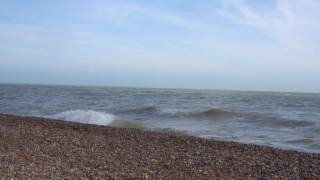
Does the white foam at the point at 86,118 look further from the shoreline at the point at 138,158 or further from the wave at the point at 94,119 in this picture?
the shoreline at the point at 138,158

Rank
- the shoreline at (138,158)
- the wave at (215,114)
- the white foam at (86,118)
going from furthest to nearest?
1. the wave at (215,114)
2. the white foam at (86,118)
3. the shoreline at (138,158)

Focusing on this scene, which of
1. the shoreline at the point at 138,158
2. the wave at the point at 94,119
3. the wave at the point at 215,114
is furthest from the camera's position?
the wave at the point at 215,114

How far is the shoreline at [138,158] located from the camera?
8.28 metres

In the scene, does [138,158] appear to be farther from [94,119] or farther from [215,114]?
[215,114]

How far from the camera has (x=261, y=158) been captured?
Result: 33.8ft

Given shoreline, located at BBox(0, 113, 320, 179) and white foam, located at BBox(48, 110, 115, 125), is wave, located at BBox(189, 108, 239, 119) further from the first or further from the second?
shoreline, located at BBox(0, 113, 320, 179)

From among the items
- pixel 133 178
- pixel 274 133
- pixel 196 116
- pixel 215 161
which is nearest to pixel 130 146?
pixel 215 161

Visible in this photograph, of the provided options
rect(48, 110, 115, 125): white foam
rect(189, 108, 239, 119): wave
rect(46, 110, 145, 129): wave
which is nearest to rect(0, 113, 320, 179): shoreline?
rect(46, 110, 145, 129): wave

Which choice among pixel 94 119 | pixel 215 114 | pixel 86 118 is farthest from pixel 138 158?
pixel 215 114

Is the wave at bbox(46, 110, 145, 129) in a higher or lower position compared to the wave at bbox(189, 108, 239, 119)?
lower

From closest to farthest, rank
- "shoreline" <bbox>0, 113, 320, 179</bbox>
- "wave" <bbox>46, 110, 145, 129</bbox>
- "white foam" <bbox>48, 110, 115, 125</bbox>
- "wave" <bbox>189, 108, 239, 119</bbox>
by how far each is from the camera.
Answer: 1. "shoreline" <bbox>0, 113, 320, 179</bbox>
2. "wave" <bbox>46, 110, 145, 129</bbox>
3. "white foam" <bbox>48, 110, 115, 125</bbox>
4. "wave" <bbox>189, 108, 239, 119</bbox>

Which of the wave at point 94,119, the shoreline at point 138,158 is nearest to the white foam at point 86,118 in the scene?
the wave at point 94,119

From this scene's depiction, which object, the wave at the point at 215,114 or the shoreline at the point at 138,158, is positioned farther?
the wave at the point at 215,114

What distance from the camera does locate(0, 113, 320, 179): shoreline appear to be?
27.2 feet
